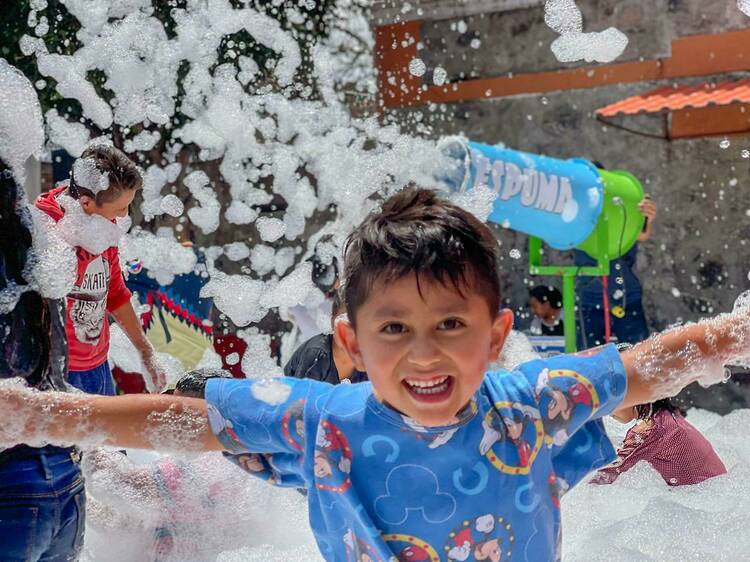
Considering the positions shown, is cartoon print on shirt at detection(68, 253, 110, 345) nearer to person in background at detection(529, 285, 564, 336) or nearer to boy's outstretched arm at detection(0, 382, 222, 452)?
boy's outstretched arm at detection(0, 382, 222, 452)

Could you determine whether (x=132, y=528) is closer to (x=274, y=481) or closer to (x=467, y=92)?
(x=274, y=481)

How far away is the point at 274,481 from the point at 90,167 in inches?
70.3

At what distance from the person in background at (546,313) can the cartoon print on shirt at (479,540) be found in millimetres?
5246

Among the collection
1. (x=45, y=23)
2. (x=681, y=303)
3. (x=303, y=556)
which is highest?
(x=45, y=23)

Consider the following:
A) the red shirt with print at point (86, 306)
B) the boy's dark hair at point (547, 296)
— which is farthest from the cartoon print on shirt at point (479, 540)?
the boy's dark hair at point (547, 296)

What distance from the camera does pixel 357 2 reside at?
322 inches

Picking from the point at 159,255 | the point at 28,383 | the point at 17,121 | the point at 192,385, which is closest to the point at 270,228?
the point at 159,255

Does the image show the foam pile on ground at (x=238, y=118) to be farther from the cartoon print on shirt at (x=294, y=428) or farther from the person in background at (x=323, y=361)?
the cartoon print on shirt at (x=294, y=428)

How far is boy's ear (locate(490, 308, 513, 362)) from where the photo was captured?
1.56 metres

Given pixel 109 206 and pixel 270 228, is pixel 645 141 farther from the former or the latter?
pixel 109 206

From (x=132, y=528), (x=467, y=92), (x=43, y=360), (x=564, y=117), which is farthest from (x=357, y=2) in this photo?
(x=43, y=360)

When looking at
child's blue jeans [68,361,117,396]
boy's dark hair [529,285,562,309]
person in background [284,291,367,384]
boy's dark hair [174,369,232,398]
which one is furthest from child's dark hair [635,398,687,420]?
boy's dark hair [529,285,562,309]

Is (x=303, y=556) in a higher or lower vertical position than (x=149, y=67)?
lower

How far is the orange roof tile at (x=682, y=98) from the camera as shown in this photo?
627 cm
